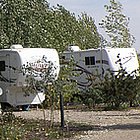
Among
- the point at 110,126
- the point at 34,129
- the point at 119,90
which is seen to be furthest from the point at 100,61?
the point at 34,129

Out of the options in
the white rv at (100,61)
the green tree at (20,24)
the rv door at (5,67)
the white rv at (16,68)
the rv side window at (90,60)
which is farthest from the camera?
the green tree at (20,24)

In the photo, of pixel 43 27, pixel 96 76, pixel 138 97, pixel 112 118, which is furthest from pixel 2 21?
pixel 112 118

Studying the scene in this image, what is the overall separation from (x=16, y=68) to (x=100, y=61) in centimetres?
473

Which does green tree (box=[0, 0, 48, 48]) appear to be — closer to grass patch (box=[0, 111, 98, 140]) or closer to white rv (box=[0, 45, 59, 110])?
white rv (box=[0, 45, 59, 110])

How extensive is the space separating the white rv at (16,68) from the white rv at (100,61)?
2.83 meters

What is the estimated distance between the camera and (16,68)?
615 inches

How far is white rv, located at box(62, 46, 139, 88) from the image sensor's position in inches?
726

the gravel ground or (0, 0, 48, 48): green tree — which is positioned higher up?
(0, 0, 48, 48): green tree

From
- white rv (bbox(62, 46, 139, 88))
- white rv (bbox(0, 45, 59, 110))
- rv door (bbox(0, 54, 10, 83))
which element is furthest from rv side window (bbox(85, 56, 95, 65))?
rv door (bbox(0, 54, 10, 83))

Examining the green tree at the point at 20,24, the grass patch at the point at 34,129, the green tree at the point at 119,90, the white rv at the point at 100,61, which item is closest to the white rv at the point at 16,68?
the green tree at the point at 119,90

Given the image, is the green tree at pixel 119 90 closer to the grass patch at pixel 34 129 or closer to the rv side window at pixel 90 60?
the rv side window at pixel 90 60

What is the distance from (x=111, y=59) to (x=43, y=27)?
5.94 metres

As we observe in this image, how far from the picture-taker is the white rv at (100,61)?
18438 mm

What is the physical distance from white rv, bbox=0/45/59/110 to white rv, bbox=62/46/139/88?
2834 mm
